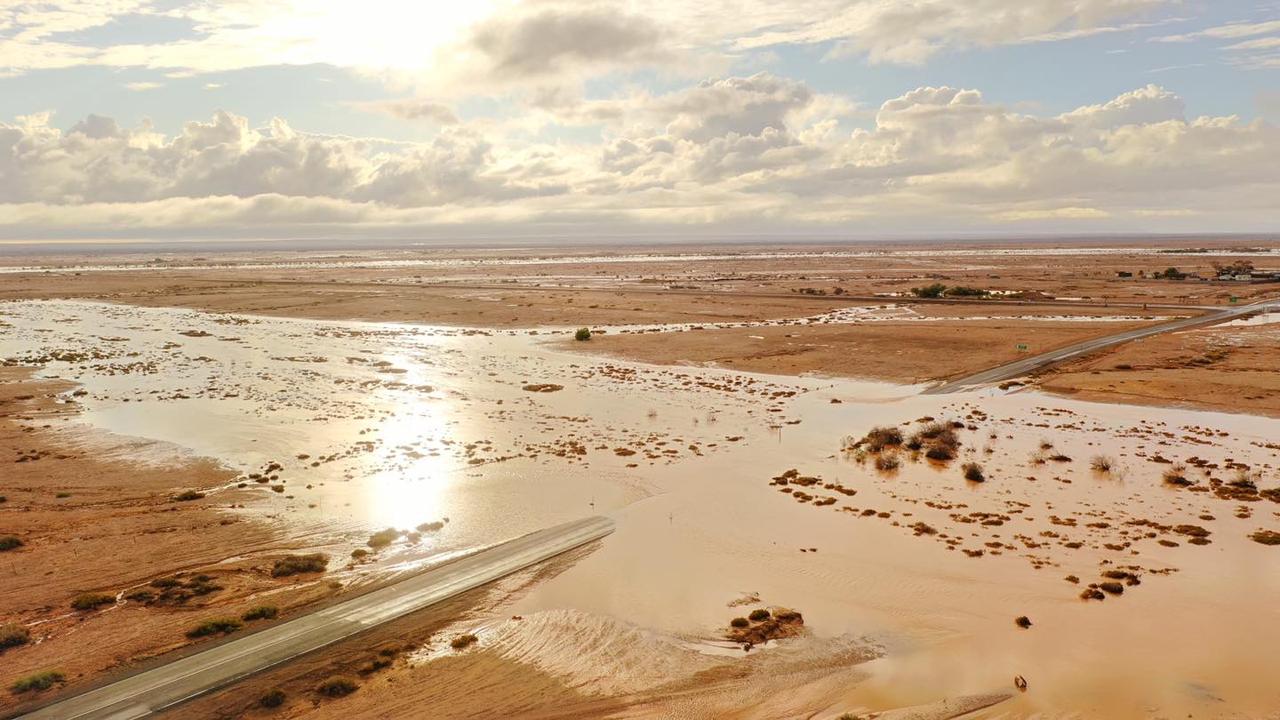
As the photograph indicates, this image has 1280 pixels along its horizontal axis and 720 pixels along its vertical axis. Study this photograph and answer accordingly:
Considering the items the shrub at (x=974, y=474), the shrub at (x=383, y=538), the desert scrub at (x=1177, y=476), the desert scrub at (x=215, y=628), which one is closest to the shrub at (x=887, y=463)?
the shrub at (x=974, y=474)

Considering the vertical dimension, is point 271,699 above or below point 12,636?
below

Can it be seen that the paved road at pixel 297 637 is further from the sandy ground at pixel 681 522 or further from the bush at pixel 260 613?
the sandy ground at pixel 681 522

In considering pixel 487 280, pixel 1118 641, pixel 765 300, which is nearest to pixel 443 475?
pixel 1118 641

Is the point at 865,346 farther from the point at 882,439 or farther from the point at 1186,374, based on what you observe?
the point at 882,439

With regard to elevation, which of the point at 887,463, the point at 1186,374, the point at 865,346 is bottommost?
the point at 887,463

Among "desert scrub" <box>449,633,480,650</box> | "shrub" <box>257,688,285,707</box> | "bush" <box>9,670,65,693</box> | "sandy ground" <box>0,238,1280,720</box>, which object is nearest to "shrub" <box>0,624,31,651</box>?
"sandy ground" <box>0,238,1280,720</box>

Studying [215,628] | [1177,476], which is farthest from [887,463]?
[215,628]
